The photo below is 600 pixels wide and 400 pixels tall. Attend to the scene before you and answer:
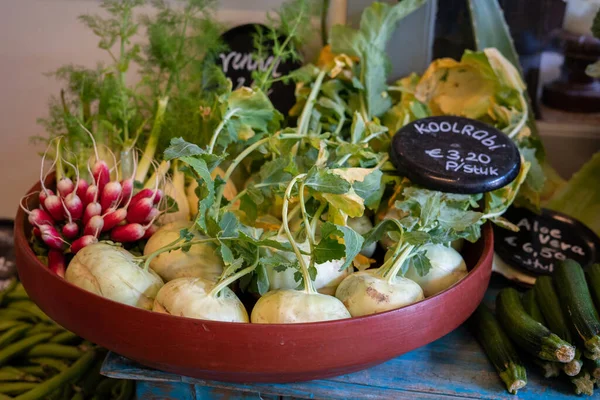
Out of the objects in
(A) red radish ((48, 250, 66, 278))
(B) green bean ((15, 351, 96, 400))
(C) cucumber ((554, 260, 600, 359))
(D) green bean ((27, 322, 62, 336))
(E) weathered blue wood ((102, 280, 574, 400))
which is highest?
(A) red radish ((48, 250, 66, 278))

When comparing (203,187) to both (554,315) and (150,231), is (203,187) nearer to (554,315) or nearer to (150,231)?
(150,231)

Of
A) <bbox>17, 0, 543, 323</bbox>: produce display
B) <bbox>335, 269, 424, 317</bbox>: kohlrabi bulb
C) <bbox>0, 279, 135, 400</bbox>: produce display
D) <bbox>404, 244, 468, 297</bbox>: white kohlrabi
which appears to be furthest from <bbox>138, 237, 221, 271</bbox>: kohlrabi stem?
<bbox>0, 279, 135, 400</bbox>: produce display

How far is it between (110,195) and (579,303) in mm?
776

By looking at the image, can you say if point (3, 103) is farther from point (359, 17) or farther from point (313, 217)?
point (313, 217)

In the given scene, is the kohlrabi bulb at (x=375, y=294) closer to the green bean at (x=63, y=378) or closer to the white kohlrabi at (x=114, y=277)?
the white kohlrabi at (x=114, y=277)

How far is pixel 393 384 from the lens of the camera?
0.90 metres

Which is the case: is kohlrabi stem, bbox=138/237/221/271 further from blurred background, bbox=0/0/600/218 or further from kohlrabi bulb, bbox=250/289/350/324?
blurred background, bbox=0/0/600/218

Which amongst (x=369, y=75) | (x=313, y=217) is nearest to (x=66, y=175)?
(x=313, y=217)

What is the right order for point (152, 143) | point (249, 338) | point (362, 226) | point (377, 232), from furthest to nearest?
point (152, 143) → point (362, 226) → point (377, 232) → point (249, 338)

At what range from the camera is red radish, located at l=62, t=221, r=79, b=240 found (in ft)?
3.29

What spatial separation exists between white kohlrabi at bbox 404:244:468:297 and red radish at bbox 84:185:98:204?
1.76 feet

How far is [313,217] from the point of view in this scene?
0.92 metres

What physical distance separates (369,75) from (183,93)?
0.39 metres

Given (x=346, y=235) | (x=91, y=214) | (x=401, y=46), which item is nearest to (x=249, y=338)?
(x=346, y=235)
